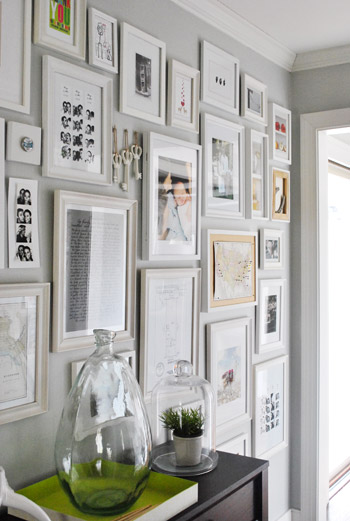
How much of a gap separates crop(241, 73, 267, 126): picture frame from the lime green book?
1.67 metres

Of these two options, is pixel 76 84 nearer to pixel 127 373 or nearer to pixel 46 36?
pixel 46 36

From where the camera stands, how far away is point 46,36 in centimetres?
164

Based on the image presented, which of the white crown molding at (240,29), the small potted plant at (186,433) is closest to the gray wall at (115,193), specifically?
the white crown molding at (240,29)

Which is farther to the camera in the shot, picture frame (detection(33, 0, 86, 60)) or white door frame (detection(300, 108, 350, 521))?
white door frame (detection(300, 108, 350, 521))

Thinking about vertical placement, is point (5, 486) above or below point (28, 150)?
below

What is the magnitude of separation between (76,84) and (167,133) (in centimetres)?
50

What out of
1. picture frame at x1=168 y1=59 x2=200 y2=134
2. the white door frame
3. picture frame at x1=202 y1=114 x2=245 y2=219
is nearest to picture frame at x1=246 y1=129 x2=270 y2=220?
picture frame at x1=202 y1=114 x2=245 y2=219

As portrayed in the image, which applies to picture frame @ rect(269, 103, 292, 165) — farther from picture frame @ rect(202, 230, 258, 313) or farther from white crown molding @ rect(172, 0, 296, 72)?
picture frame @ rect(202, 230, 258, 313)

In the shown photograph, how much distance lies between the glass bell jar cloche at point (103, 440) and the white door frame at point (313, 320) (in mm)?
1712

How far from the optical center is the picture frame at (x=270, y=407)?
2.77 meters

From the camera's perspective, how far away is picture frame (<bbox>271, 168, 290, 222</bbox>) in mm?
2908

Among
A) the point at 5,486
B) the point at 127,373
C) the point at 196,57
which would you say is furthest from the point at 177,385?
the point at 196,57

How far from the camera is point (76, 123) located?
175 centimetres

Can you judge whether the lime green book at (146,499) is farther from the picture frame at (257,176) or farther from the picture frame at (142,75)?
the picture frame at (257,176)
